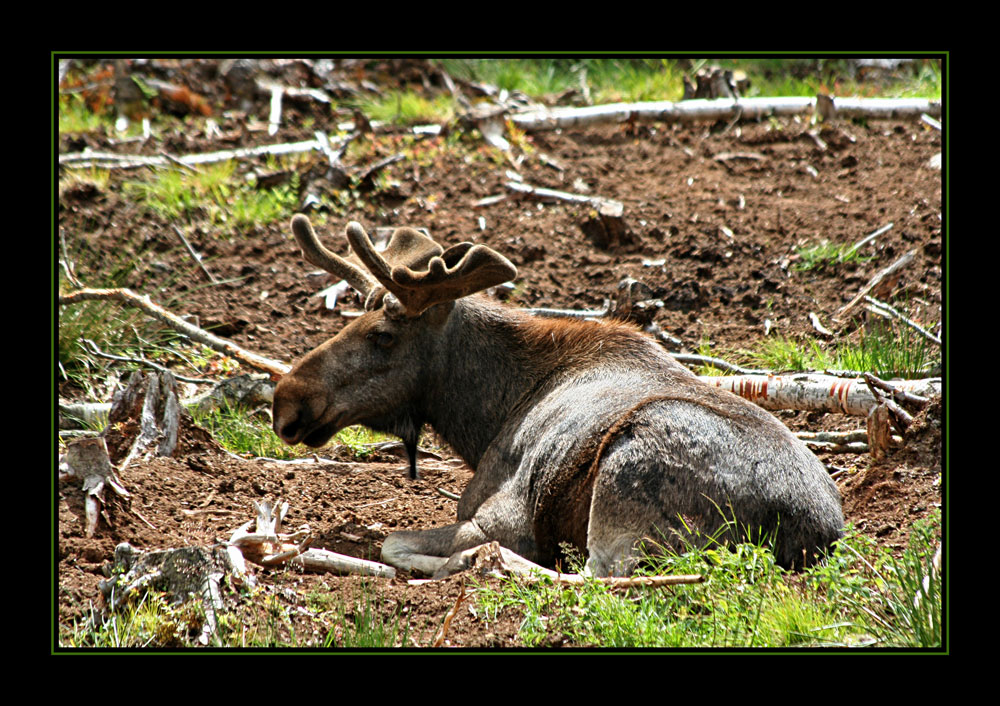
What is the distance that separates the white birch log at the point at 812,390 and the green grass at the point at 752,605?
1.67m

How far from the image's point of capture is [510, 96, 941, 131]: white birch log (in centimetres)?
1072

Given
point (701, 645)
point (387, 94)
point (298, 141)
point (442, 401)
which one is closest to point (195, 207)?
point (298, 141)

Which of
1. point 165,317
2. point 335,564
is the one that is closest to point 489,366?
point 335,564

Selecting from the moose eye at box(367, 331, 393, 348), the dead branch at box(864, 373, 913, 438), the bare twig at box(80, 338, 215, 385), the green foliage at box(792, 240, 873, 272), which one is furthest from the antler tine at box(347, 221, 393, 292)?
the green foliage at box(792, 240, 873, 272)

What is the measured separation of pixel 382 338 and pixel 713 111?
6.69m

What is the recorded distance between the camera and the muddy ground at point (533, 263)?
517 centimetres

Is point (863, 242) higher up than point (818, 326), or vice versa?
point (863, 242)

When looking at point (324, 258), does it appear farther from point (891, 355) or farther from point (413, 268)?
point (891, 355)

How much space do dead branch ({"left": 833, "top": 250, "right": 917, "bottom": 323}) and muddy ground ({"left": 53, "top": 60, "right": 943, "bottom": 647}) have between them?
0.13 meters

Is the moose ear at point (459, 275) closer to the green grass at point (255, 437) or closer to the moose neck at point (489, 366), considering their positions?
the moose neck at point (489, 366)

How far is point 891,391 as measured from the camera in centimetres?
566

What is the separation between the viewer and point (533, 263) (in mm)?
8922

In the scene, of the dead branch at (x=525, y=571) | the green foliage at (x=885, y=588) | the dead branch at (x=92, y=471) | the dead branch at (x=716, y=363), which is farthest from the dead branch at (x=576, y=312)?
the green foliage at (x=885, y=588)

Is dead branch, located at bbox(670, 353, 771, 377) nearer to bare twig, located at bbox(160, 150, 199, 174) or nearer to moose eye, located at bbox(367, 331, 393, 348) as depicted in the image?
moose eye, located at bbox(367, 331, 393, 348)
